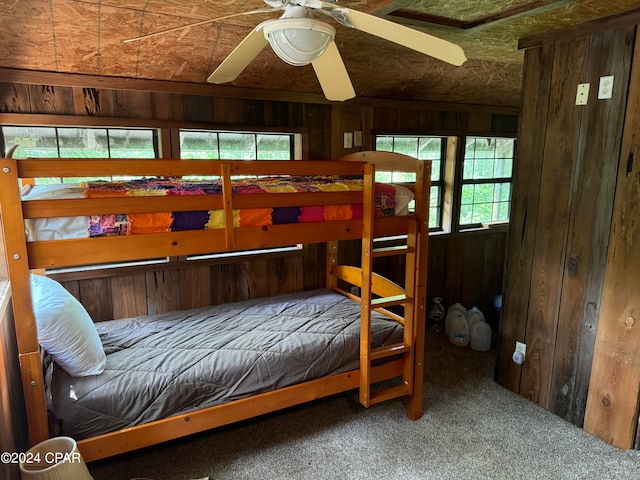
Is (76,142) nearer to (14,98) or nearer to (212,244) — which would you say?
(14,98)

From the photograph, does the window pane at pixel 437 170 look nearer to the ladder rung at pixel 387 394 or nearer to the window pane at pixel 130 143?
the ladder rung at pixel 387 394

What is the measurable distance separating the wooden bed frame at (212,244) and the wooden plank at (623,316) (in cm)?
99

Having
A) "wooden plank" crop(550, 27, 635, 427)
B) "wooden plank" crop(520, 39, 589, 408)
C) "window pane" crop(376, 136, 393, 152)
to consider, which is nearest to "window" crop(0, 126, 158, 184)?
"window pane" crop(376, 136, 393, 152)

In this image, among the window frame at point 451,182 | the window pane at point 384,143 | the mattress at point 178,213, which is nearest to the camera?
the mattress at point 178,213

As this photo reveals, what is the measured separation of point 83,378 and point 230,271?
1342mm

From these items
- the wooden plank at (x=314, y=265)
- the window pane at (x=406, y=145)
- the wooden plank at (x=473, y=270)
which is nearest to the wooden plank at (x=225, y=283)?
the wooden plank at (x=314, y=265)

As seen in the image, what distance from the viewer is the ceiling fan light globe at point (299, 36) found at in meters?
1.28

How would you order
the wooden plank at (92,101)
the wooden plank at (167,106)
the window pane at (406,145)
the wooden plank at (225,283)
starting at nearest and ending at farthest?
the wooden plank at (92,101) < the wooden plank at (167,106) < the wooden plank at (225,283) < the window pane at (406,145)

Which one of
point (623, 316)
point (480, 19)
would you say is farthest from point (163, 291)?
point (623, 316)

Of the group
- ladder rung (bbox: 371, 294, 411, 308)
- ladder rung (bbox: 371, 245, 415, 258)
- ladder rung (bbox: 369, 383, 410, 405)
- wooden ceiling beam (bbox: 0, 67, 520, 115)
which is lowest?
ladder rung (bbox: 369, 383, 410, 405)

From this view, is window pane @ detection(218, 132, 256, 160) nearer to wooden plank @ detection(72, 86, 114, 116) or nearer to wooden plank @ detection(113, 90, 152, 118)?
wooden plank @ detection(113, 90, 152, 118)

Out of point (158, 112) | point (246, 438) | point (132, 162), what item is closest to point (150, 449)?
point (246, 438)

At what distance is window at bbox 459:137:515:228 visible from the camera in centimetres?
424

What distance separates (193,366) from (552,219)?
225 centimetres
